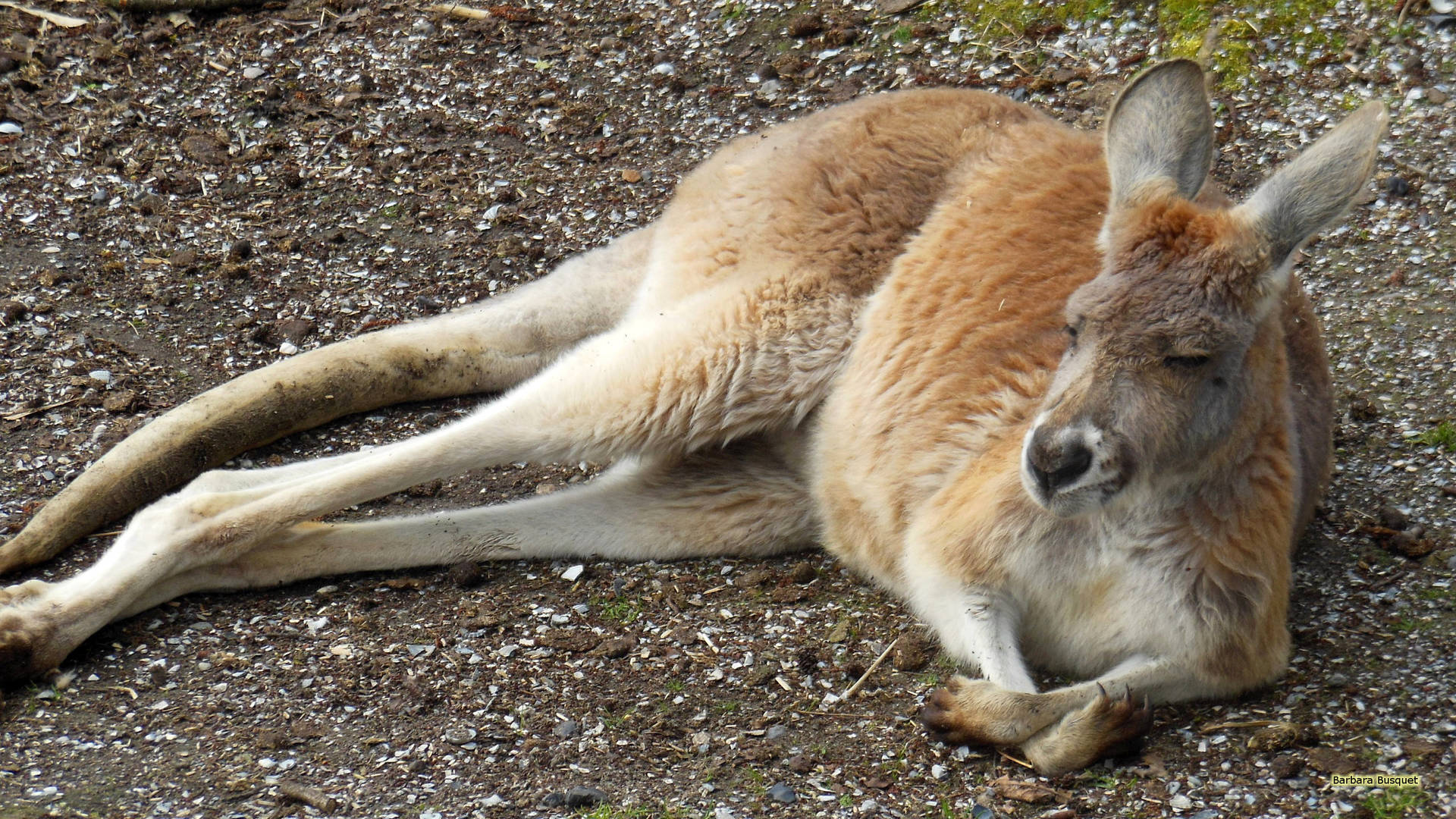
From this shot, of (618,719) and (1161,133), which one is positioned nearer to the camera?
(1161,133)

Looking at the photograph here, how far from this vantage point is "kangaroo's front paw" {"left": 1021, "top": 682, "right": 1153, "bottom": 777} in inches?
126

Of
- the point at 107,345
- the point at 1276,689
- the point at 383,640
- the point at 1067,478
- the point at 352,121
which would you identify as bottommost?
the point at 1276,689

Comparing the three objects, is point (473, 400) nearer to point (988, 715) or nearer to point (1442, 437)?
point (988, 715)

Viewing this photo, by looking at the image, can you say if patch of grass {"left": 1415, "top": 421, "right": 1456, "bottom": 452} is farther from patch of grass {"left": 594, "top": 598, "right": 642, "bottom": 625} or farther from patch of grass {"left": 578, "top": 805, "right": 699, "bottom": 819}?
patch of grass {"left": 578, "top": 805, "right": 699, "bottom": 819}

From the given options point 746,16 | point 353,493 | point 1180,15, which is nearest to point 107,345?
point 353,493

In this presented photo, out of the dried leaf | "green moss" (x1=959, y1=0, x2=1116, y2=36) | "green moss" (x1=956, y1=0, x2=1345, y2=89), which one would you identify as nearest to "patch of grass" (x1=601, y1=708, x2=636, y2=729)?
"green moss" (x1=956, y1=0, x2=1345, y2=89)

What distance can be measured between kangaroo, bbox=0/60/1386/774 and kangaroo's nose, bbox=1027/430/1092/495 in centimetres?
1

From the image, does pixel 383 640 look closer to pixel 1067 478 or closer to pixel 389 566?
pixel 389 566

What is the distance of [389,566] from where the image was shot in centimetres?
421

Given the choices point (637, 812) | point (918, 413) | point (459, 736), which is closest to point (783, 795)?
point (637, 812)

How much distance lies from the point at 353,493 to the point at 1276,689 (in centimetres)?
270

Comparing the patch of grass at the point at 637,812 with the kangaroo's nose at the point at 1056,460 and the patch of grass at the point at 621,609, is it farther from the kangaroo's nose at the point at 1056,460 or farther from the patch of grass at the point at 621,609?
the kangaroo's nose at the point at 1056,460

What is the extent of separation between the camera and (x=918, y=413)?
4.00 meters

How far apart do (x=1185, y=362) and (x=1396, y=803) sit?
1137 mm
